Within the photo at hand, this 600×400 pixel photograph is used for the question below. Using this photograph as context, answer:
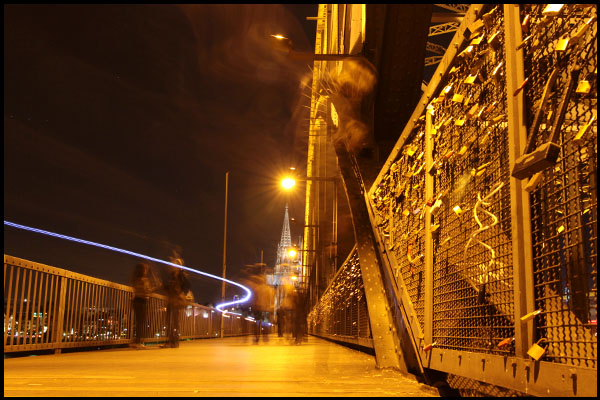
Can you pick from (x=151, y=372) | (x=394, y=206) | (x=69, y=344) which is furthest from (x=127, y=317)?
(x=394, y=206)

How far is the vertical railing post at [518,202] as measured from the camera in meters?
2.32

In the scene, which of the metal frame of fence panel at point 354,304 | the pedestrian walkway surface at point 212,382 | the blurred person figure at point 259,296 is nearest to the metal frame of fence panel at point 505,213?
the pedestrian walkway surface at point 212,382

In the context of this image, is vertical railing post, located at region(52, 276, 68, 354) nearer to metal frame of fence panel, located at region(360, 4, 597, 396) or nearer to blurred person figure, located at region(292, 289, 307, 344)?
metal frame of fence panel, located at region(360, 4, 597, 396)

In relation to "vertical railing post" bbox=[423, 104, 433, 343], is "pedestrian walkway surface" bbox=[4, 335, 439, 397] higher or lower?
lower

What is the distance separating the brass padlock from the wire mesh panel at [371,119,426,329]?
184 cm

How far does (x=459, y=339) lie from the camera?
10.7 ft

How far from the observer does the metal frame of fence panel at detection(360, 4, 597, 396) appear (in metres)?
2.04

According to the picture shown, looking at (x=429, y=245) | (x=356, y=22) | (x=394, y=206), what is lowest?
(x=429, y=245)

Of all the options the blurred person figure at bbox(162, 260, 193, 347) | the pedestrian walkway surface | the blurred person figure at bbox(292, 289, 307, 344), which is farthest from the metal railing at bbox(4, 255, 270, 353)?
the blurred person figure at bbox(292, 289, 307, 344)

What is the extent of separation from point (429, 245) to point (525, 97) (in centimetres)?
153

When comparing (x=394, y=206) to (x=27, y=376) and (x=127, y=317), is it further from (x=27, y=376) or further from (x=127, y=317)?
(x=127, y=317)

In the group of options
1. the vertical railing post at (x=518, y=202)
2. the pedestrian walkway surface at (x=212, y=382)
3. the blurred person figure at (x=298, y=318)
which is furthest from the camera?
the blurred person figure at (x=298, y=318)

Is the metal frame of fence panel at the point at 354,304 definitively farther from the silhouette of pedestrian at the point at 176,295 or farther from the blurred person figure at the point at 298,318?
the silhouette of pedestrian at the point at 176,295

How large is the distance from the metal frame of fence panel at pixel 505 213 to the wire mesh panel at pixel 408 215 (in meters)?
0.03
